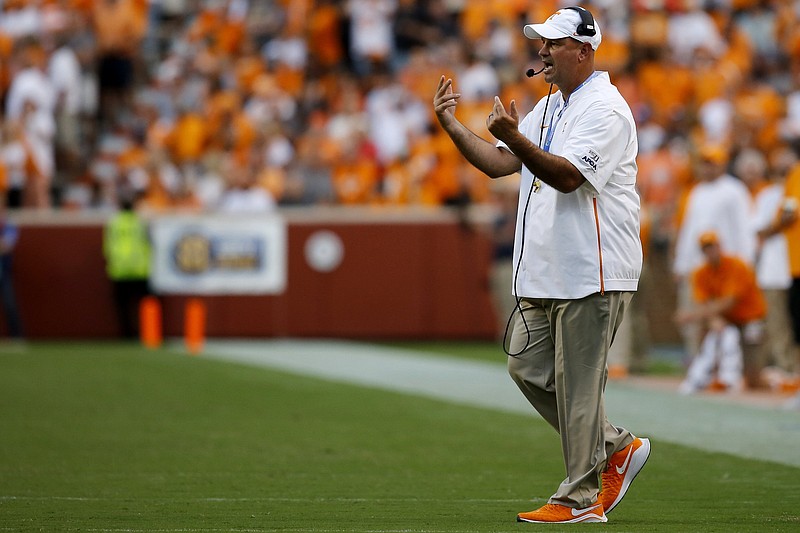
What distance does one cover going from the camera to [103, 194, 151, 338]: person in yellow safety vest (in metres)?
19.5

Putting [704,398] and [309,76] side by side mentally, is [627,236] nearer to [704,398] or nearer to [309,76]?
[704,398]

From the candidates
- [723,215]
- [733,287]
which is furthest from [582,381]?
[723,215]

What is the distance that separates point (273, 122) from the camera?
2172 centimetres

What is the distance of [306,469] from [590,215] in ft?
9.03

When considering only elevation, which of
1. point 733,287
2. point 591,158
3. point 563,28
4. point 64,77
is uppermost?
point 64,77

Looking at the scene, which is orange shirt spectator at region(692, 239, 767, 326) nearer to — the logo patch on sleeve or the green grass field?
the green grass field

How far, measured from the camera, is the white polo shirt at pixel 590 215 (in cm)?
625

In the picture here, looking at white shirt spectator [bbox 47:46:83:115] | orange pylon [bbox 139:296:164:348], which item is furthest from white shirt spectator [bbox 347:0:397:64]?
orange pylon [bbox 139:296:164:348]

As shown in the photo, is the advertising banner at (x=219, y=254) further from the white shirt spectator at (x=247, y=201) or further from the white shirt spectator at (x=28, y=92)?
the white shirt spectator at (x=28, y=92)

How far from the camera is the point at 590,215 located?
6.30 m

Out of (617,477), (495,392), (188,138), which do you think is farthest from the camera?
(188,138)

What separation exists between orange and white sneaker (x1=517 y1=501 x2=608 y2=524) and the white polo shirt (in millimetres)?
914

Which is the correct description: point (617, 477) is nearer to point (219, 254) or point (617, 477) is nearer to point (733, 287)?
point (733, 287)

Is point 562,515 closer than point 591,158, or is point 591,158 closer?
point 591,158
